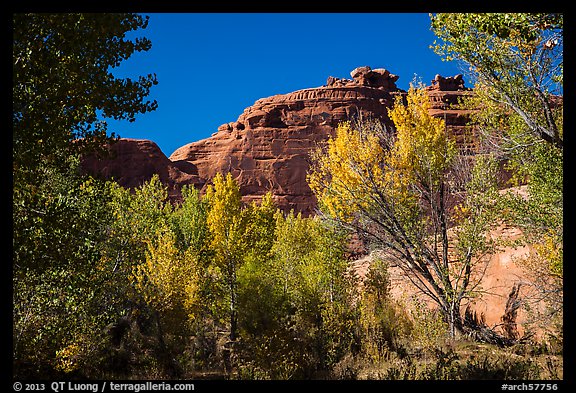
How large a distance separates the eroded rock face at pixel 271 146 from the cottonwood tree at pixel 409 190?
7069 centimetres

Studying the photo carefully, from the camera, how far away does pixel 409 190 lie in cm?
1422

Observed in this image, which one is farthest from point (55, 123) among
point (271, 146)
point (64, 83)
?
point (271, 146)

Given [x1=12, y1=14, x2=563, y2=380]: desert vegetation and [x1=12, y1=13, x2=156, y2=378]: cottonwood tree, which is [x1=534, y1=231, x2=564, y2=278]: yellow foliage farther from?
[x1=12, y1=13, x2=156, y2=378]: cottonwood tree

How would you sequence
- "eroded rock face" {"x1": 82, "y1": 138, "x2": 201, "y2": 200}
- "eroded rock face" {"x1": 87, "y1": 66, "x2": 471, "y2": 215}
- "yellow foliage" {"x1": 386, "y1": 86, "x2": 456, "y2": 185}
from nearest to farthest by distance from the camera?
"yellow foliage" {"x1": 386, "y1": 86, "x2": 456, "y2": 185}
"eroded rock face" {"x1": 82, "y1": 138, "x2": 201, "y2": 200}
"eroded rock face" {"x1": 87, "y1": 66, "x2": 471, "y2": 215}

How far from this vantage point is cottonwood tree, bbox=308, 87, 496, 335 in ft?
42.7

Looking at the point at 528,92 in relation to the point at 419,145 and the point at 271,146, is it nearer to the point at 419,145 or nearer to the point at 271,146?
the point at 419,145

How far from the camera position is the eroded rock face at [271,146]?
85688 millimetres

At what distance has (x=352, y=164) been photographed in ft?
41.7

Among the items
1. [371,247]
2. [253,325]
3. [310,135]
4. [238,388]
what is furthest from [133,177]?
[238,388]

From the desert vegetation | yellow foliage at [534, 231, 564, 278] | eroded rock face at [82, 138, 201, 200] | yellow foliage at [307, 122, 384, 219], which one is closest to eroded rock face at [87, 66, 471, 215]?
eroded rock face at [82, 138, 201, 200]

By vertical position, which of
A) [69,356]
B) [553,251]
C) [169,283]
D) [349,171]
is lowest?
[69,356]

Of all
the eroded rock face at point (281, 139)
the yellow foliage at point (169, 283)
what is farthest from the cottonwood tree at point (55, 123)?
the eroded rock face at point (281, 139)

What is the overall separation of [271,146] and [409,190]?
8094 centimetres

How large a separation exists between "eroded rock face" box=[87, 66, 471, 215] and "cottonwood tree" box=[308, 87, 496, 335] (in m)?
70.7
